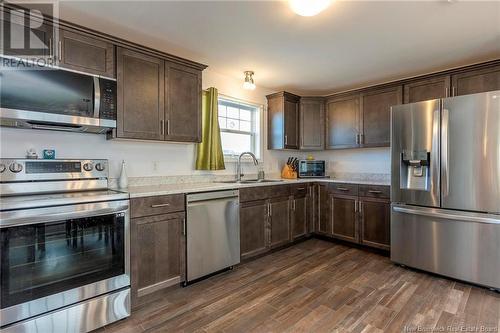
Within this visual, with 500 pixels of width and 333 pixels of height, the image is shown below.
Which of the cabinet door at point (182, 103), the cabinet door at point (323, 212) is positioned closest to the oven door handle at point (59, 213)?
the cabinet door at point (182, 103)

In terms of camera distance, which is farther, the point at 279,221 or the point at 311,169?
the point at 311,169

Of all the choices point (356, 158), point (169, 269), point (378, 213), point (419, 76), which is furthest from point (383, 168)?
point (169, 269)

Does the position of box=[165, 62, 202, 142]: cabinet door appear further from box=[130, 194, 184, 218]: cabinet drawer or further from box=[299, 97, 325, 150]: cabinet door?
box=[299, 97, 325, 150]: cabinet door

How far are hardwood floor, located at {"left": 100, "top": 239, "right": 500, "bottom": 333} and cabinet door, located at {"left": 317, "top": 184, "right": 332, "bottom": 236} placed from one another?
0.90m

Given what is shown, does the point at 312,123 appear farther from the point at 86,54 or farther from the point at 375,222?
the point at 86,54

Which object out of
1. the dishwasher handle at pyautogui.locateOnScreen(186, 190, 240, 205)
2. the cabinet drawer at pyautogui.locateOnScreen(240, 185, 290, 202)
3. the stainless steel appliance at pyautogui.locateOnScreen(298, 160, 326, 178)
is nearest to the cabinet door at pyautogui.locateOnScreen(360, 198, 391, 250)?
the stainless steel appliance at pyautogui.locateOnScreen(298, 160, 326, 178)

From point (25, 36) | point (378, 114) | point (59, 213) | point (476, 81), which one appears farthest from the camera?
point (378, 114)

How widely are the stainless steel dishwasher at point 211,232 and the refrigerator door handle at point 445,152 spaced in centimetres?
214

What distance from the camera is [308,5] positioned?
1.77 m

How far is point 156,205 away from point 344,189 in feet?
8.54

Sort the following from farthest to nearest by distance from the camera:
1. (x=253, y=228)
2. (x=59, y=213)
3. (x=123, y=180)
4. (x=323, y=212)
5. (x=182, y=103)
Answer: (x=323, y=212) < (x=253, y=228) < (x=182, y=103) < (x=123, y=180) < (x=59, y=213)

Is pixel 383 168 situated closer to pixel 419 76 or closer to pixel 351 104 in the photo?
pixel 351 104

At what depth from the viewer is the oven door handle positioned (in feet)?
5.00

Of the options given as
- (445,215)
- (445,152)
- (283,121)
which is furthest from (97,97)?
(445,215)
